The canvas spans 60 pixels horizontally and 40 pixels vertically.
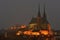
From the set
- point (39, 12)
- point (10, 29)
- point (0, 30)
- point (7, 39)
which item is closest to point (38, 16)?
point (39, 12)

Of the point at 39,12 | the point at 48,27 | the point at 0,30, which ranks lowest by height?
the point at 48,27

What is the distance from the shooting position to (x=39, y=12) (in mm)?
38125

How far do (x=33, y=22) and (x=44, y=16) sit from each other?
2.64m

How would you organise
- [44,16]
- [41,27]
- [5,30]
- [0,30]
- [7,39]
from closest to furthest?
[7,39], [0,30], [5,30], [41,27], [44,16]

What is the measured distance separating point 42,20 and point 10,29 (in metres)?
19.1

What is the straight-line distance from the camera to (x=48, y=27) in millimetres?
38719

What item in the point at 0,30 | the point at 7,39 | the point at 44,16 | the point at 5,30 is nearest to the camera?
the point at 7,39

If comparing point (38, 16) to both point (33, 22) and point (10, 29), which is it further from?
point (10, 29)

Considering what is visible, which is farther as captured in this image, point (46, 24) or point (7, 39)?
point (46, 24)

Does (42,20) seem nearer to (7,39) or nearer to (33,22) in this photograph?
(33,22)

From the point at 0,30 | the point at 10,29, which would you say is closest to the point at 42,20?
the point at 10,29

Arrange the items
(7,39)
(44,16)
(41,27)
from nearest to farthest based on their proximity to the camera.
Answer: (7,39) < (41,27) < (44,16)

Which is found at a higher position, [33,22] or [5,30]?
[5,30]

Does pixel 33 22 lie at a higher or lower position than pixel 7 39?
lower
